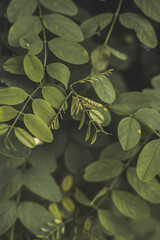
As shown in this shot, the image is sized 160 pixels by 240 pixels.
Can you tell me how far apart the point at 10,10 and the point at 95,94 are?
291 millimetres

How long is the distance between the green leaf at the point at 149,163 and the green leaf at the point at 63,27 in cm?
29

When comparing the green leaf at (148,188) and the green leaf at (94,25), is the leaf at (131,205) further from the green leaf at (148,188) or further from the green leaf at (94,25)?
the green leaf at (94,25)

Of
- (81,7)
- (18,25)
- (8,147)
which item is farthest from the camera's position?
(81,7)

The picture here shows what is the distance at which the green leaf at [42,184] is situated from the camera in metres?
0.70

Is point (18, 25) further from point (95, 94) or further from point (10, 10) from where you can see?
point (95, 94)

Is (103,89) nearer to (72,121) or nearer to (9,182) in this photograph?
(72,121)

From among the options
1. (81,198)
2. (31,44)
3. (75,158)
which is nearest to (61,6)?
(31,44)

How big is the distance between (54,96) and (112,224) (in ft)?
1.28

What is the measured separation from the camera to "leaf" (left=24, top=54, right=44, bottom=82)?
54 centimetres

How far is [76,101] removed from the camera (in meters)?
0.54

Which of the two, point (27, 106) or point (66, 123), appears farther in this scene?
point (66, 123)

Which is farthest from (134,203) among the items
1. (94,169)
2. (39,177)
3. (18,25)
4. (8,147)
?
(18,25)

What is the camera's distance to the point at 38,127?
1.72 feet

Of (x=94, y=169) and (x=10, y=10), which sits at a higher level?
(x=10, y=10)
